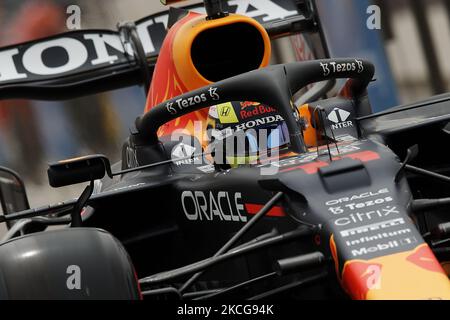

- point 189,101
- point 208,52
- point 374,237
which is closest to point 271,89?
point 189,101

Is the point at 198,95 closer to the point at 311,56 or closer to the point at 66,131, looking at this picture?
the point at 311,56

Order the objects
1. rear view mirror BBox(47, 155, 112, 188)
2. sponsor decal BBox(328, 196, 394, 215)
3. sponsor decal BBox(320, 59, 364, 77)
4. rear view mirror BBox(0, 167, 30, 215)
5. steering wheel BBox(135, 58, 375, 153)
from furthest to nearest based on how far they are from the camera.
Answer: rear view mirror BBox(0, 167, 30, 215)
sponsor decal BBox(320, 59, 364, 77)
steering wheel BBox(135, 58, 375, 153)
rear view mirror BBox(47, 155, 112, 188)
sponsor decal BBox(328, 196, 394, 215)

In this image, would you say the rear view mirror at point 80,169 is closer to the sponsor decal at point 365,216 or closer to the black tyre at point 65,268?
the black tyre at point 65,268

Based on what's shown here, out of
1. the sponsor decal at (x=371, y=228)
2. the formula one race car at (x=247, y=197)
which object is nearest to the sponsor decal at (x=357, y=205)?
the formula one race car at (x=247, y=197)

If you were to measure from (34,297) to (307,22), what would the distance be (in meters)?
4.90

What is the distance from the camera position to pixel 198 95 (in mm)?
4367

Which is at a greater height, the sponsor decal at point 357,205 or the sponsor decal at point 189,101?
the sponsor decal at point 189,101

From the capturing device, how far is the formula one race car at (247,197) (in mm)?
3398

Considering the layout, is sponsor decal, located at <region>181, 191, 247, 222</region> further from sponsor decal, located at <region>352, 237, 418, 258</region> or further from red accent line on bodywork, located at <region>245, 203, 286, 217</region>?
sponsor decal, located at <region>352, 237, 418, 258</region>

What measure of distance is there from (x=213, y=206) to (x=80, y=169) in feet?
2.01

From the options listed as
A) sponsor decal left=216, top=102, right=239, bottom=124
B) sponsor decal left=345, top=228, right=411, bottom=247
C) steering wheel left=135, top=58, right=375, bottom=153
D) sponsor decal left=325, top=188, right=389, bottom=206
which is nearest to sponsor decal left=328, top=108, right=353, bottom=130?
steering wheel left=135, top=58, right=375, bottom=153

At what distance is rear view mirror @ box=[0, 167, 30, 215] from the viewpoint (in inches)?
271

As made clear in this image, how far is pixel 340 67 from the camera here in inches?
178

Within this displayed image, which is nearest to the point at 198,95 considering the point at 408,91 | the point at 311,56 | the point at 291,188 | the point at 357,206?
the point at 291,188
